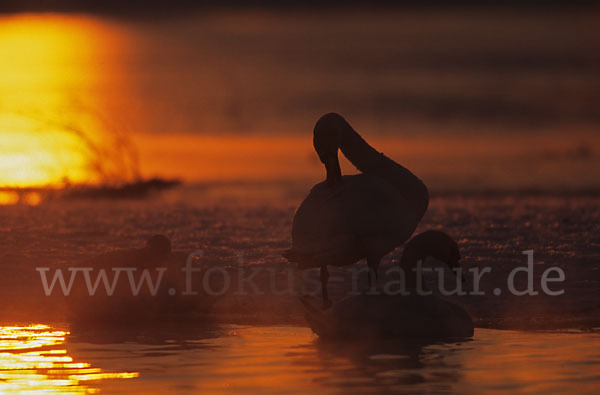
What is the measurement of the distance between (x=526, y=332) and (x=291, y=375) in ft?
9.23

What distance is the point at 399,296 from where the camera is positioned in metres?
10.0

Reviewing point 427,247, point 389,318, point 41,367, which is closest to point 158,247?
point 427,247

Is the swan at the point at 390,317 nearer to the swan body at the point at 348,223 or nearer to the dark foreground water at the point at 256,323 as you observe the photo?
the dark foreground water at the point at 256,323

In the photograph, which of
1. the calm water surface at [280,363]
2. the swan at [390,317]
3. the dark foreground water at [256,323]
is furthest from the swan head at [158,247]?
Answer: the swan at [390,317]

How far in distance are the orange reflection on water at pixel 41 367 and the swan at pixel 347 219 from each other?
2320mm

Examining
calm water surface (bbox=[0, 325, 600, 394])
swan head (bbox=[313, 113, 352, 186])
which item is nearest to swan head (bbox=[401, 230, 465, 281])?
calm water surface (bbox=[0, 325, 600, 394])

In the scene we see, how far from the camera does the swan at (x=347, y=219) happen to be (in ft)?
35.9

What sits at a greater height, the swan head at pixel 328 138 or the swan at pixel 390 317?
the swan head at pixel 328 138

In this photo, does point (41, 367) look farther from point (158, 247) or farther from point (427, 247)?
point (427, 247)

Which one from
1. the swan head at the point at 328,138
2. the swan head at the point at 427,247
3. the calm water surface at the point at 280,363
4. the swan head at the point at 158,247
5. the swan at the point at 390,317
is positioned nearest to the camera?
the calm water surface at the point at 280,363

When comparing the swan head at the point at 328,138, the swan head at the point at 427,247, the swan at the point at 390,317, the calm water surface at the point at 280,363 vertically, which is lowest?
the calm water surface at the point at 280,363

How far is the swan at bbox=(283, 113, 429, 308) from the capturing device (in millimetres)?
10930

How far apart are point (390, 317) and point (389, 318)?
1 centimetres

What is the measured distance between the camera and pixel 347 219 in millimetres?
10922
